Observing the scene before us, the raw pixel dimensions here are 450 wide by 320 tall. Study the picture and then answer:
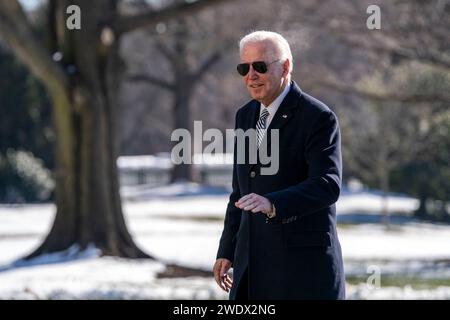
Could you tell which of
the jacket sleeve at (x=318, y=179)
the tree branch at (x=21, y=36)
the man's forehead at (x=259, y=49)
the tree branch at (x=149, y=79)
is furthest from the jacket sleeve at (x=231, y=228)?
the tree branch at (x=149, y=79)

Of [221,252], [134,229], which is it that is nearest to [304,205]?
[221,252]

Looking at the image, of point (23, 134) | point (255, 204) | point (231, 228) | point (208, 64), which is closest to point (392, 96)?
point (231, 228)

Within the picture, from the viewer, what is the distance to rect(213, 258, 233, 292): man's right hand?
15.1 ft

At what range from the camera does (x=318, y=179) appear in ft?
13.4

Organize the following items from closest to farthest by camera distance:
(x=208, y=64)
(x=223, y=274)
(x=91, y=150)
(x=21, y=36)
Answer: (x=223, y=274)
(x=21, y=36)
(x=91, y=150)
(x=208, y=64)

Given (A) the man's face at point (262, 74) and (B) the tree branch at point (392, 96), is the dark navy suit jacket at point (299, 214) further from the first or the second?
(B) the tree branch at point (392, 96)

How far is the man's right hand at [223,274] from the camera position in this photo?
15.1ft

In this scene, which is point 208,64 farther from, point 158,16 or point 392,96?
point 158,16

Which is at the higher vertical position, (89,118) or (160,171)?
(89,118)

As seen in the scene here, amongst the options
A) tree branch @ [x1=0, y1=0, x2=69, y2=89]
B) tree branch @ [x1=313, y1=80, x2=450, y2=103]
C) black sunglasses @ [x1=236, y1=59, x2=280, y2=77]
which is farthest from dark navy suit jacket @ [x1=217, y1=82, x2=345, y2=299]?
tree branch @ [x1=313, y1=80, x2=450, y2=103]

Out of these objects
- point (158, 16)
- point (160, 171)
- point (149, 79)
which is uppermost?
point (158, 16)

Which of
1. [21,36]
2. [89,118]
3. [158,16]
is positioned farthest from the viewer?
[89,118]

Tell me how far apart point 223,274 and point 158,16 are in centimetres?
1113
